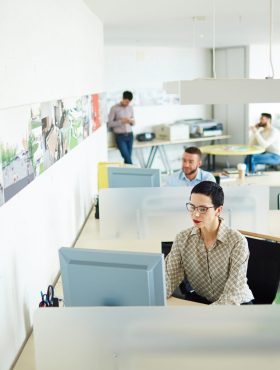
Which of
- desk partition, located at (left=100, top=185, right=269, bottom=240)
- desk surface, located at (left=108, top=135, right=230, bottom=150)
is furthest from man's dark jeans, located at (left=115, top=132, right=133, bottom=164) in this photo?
desk partition, located at (left=100, top=185, right=269, bottom=240)

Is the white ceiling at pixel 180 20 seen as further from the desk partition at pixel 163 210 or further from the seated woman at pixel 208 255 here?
the seated woman at pixel 208 255

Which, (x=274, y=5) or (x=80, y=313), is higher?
(x=274, y=5)

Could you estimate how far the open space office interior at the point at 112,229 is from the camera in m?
1.76

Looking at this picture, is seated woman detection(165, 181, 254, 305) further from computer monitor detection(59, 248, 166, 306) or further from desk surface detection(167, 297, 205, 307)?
computer monitor detection(59, 248, 166, 306)

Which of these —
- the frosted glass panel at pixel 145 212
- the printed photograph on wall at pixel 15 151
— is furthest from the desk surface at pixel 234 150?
the printed photograph on wall at pixel 15 151

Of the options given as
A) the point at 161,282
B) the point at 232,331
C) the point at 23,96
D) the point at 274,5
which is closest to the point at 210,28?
the point at 274,5

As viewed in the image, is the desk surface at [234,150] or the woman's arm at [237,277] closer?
the woman's arm at [237,277]

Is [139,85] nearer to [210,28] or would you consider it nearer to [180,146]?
[180,146]

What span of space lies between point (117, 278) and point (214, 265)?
90 cm

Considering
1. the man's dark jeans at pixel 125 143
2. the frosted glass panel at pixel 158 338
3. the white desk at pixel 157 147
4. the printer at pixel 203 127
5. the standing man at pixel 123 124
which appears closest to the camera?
the frosted glass panel at pixel 158 338

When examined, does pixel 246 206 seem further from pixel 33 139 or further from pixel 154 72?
pixel 154 72

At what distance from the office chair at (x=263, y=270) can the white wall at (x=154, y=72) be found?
22.8 feet

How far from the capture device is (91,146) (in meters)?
5.74

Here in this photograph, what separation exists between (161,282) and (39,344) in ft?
1.98
